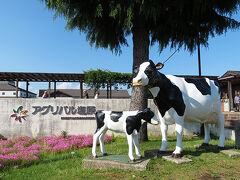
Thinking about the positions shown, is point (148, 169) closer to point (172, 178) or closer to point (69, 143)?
point (172, 178)

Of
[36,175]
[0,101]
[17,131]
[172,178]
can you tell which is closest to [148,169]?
[172,178]

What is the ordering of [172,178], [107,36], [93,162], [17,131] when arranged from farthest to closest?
[17,131] < [107,36] < [93,162] < [172,178]

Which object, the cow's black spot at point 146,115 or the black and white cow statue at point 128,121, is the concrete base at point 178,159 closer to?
the black and white cow statue at point 128,121

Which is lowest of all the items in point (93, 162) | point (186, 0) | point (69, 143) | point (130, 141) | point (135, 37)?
point (69, 143)

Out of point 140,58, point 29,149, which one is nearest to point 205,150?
point 140,58

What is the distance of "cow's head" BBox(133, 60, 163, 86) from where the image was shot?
311 centimetres

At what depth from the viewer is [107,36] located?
7039mm

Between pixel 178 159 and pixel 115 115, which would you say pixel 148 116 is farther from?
pixel 178 159

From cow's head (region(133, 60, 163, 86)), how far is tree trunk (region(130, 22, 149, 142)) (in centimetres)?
301

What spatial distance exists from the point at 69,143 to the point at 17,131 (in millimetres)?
3537

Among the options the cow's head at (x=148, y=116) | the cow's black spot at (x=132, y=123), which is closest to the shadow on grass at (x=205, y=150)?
the cow's head at (x=148, y=116)

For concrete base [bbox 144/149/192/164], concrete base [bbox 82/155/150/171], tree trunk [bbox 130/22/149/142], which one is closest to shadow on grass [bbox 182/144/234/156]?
concrete base [bbox 144/149/192/164]

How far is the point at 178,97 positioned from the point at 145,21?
419 cm

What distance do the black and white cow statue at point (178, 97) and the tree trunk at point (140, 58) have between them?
256 centimetres
